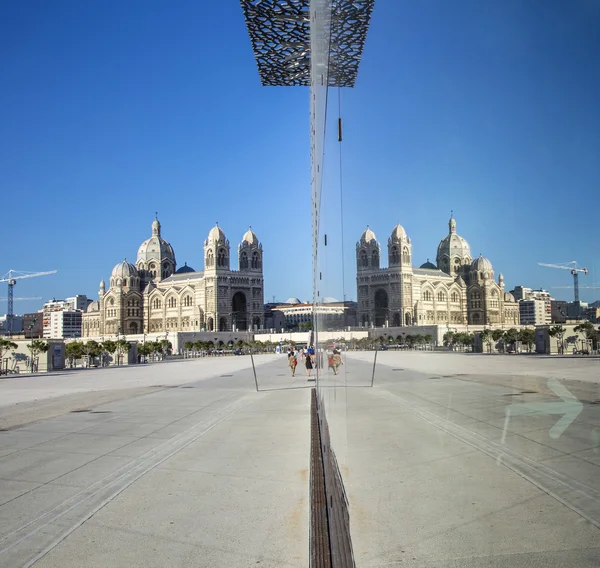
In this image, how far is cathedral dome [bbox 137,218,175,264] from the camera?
4213 inches

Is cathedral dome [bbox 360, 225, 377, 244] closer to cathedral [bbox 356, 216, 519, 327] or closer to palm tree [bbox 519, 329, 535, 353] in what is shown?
cathedral [bbox 356, 216, 519, 327]

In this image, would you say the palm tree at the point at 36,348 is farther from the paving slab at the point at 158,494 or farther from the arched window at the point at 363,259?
the arched window at the point at 363,259

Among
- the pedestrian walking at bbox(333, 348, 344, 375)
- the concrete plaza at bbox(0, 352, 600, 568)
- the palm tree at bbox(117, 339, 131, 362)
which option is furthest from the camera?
the palm tree at bbox(117, 339, 131, 362)

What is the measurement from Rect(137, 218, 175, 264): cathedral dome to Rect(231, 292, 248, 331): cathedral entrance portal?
16.5 metres

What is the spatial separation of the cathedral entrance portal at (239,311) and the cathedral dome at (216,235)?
32.8 feet

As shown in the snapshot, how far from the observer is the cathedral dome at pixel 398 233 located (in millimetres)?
2026

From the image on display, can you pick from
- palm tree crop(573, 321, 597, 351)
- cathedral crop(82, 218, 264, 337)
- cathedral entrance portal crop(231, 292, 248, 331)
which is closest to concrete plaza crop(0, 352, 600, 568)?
palm tree crop(573, 321, 597, 351)

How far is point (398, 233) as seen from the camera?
2096mm

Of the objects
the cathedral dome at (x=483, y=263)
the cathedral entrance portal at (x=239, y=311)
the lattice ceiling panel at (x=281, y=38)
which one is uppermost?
the lattice ceiling panel at (x=281, y=38)

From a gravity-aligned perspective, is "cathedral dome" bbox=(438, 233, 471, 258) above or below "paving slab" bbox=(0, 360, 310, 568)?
above

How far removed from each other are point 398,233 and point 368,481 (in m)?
1.03

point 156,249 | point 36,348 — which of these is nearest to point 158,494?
point 36,348

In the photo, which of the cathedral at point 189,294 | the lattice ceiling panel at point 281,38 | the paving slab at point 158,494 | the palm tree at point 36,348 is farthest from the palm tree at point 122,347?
the paving slab at point 158,494

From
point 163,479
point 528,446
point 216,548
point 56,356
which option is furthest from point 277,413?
point 56,356
